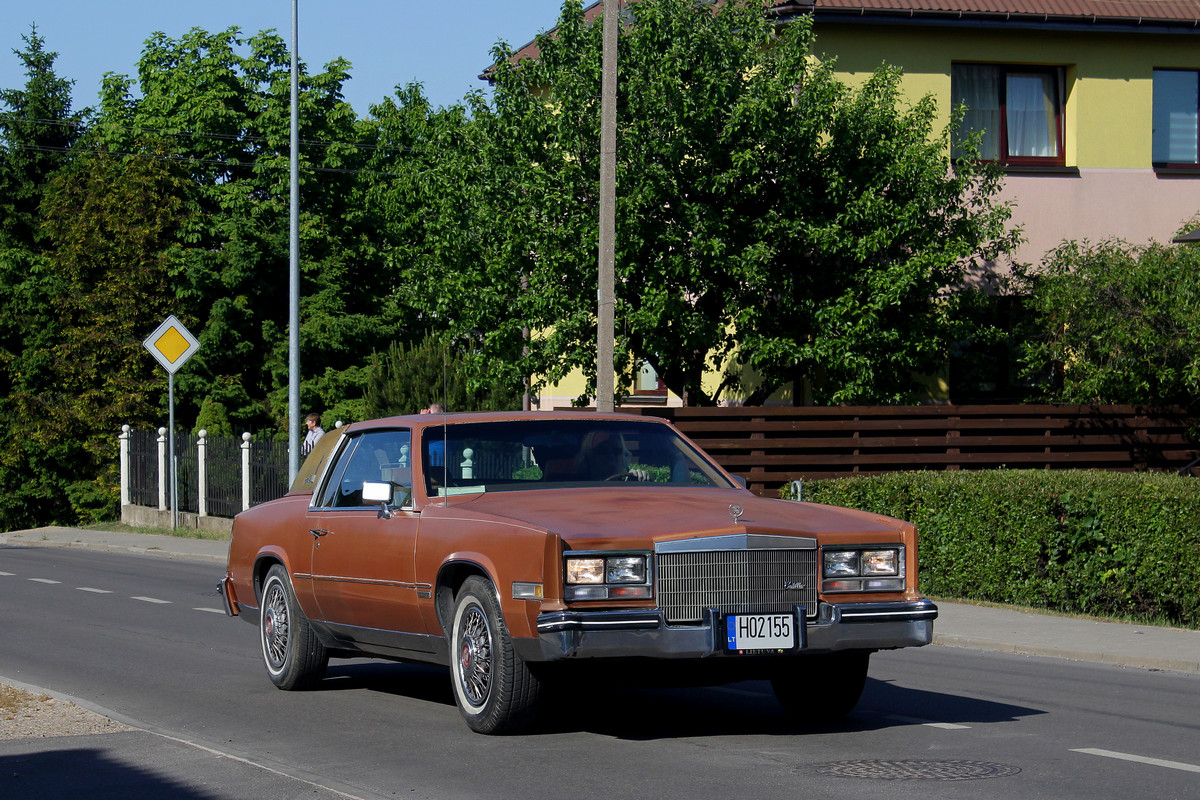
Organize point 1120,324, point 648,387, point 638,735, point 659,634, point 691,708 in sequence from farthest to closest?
point 648,387 → point 1120,324 → point 691,708 → point 638,735 → point 659,634

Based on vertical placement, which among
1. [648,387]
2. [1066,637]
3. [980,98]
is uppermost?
[980,98]

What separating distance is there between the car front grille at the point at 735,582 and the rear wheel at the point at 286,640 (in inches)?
127

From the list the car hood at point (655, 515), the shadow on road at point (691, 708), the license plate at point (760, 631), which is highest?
the car hood at point (655, 515)

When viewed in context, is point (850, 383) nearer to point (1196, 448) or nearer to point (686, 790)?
point (1196, 448)

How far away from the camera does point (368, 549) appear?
29.2ft

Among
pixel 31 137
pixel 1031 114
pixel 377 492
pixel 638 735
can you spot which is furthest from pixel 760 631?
pixel 31 137

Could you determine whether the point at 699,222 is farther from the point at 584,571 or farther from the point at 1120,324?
the point at 584,571

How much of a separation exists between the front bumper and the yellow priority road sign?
2205 centimetres

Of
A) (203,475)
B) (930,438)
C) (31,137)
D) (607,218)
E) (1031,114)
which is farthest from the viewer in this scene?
(31,137)

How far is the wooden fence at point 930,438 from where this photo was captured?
21.3 m

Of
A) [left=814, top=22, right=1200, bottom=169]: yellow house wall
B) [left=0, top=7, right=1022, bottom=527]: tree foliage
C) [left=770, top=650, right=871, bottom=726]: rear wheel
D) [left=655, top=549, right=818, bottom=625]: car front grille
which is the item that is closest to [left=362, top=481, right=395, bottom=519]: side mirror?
[left=655, top=549, right=818, bottom=625]: car front grille

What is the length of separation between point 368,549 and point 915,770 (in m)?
3.46

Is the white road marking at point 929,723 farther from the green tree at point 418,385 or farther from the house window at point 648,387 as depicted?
the house window at point 648,387

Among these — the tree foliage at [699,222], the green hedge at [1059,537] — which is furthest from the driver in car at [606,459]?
the tree foliage at [699,222]
